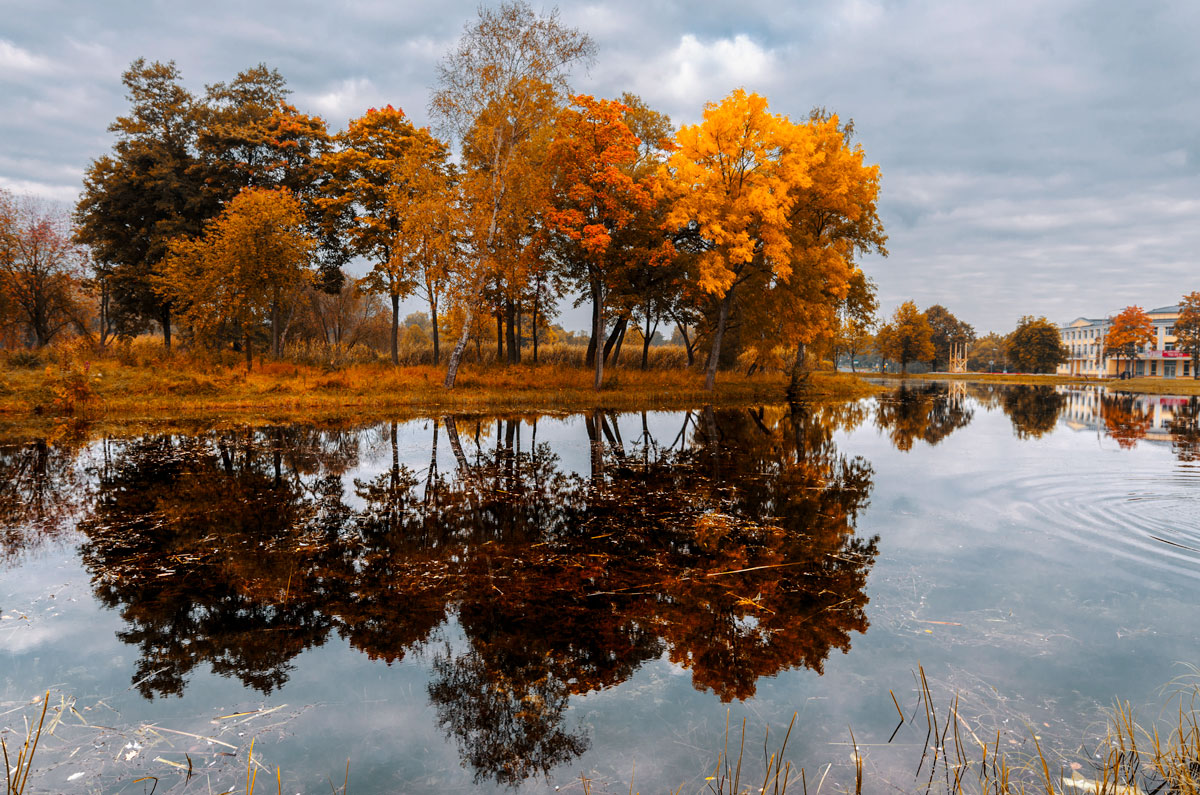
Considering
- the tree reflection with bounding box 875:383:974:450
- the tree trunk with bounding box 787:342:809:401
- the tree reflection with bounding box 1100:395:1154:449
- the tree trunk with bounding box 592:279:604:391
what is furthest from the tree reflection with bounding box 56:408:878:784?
the tree trunk with bounding box 787:342:809:401

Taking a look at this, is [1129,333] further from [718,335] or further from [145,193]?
[145,193]

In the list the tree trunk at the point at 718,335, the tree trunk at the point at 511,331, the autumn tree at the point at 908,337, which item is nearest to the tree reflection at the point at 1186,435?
the tree trunk at the point at 718,335

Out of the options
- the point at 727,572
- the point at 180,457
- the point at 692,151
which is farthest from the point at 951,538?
the point at 692,151

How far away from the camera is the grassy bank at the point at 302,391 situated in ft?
63.8

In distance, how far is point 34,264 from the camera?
1340 inches

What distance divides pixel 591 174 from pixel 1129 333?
9229cm

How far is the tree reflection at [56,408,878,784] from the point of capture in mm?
4516

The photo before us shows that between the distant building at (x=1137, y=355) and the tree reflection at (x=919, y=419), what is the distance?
80726mm

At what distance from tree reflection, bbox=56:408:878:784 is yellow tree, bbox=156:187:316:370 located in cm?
1461

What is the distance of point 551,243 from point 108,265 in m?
27.6

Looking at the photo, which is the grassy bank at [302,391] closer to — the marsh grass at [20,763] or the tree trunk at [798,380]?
the tree trunk at [798,380]

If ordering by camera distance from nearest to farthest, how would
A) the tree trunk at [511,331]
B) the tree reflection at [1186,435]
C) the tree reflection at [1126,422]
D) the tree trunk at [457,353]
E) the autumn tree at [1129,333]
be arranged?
the tree reflection at [1186,435] → the tree reflection at [1126,422] → the tree trunk at [457,353] → the tree trunk at [511,331] → the autumn tree at [1129,333]

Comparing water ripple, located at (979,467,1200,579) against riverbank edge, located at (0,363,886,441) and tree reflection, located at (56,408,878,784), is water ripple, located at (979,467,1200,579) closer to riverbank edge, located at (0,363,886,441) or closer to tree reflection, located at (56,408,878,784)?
tree reflection, located at (56,408,878,784)

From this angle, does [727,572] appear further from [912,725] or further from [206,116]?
[206,116]
